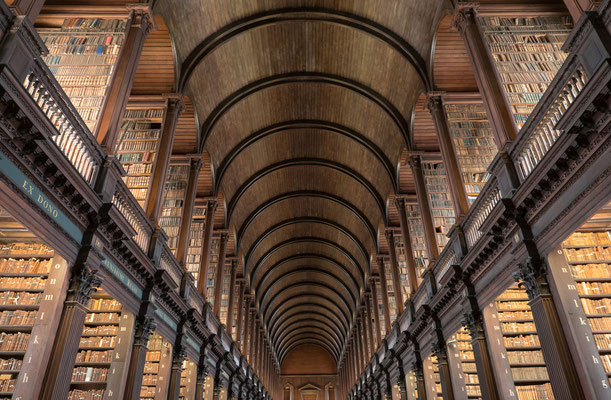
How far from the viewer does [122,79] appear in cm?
757

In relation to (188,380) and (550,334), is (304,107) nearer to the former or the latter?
(188,380)

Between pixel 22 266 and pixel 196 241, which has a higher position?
pixel 196 241

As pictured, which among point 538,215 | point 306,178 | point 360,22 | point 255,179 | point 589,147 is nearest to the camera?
point 589,147

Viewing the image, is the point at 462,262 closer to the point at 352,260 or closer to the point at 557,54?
the point at 557,54

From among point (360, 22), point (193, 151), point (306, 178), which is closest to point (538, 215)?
point (360, 22)

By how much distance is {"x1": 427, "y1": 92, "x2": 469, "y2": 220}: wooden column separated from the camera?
949 centimetres

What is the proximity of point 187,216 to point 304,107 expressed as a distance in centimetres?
755

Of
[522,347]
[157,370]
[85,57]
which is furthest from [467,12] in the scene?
[157,370]

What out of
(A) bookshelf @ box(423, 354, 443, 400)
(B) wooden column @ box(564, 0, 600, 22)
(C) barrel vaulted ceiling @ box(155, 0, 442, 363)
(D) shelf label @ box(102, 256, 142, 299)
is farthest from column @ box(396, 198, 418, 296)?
(B) wooden column @ box(564, 0, 600, 22)

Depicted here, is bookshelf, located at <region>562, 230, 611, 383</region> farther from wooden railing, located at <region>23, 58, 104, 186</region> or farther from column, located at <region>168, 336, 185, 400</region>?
column, located at <region>168, 336, 185, 400</region>

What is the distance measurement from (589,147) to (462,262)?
439 cm

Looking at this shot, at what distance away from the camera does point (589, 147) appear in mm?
4988


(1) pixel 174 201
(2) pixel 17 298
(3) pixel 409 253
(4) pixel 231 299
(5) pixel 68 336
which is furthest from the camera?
(4) pixel 231 299

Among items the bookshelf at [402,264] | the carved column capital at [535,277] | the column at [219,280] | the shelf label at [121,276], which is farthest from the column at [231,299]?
the carved column capital at [535,277]
